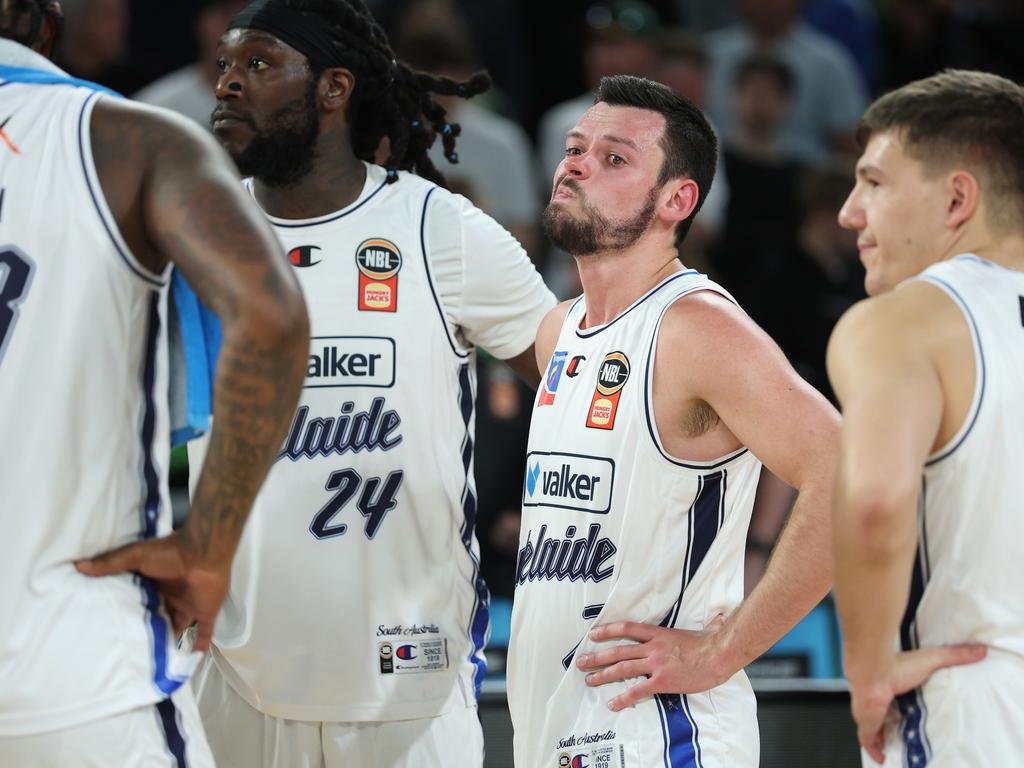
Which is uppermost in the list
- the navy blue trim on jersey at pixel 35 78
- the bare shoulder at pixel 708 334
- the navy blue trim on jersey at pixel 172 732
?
the navy blue trim on jersey at pixel 35 78

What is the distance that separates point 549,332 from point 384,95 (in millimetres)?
872

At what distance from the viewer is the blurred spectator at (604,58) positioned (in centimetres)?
886

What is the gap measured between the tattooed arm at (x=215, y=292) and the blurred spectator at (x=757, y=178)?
5.84 m

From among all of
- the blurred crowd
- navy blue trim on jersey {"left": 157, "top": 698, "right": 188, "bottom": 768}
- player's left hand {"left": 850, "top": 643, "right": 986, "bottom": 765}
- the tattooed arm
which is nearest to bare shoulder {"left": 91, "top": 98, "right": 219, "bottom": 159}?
the tattooed arm

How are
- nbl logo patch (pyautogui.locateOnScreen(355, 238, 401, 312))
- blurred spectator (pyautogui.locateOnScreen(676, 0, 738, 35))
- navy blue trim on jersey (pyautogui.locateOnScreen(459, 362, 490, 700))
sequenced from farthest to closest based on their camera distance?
blurred spectator (pyautogui.locateOnScreen(676, 0, 738, 35)) < navy blue trim on jersey (pyautogui.locateOnScreen(459, 362, 490, 700)) < nbl logo patch (pyautogui.locateOnScreen(355, 238, 401, 312))

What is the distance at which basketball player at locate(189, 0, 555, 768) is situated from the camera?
378 cm

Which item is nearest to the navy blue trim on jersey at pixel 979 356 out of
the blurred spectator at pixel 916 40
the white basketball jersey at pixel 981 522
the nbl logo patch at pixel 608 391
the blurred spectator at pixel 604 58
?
the white basketball jersey at pixel 981 522

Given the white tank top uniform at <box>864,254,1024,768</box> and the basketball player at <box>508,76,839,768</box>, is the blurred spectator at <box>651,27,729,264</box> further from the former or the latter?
the white tank top uniform at <box>864,254,1024,768</box>

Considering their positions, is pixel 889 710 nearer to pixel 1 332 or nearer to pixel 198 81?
pixel 1 332

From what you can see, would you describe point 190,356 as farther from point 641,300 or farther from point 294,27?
point 294,27

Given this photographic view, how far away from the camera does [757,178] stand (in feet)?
29.0

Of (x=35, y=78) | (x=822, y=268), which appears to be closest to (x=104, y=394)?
(x=35, y=78)

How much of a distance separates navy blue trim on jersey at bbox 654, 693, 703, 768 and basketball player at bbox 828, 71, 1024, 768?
604 mm

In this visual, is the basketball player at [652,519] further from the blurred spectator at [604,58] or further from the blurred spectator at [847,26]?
the blurred spectator at [847,26]
